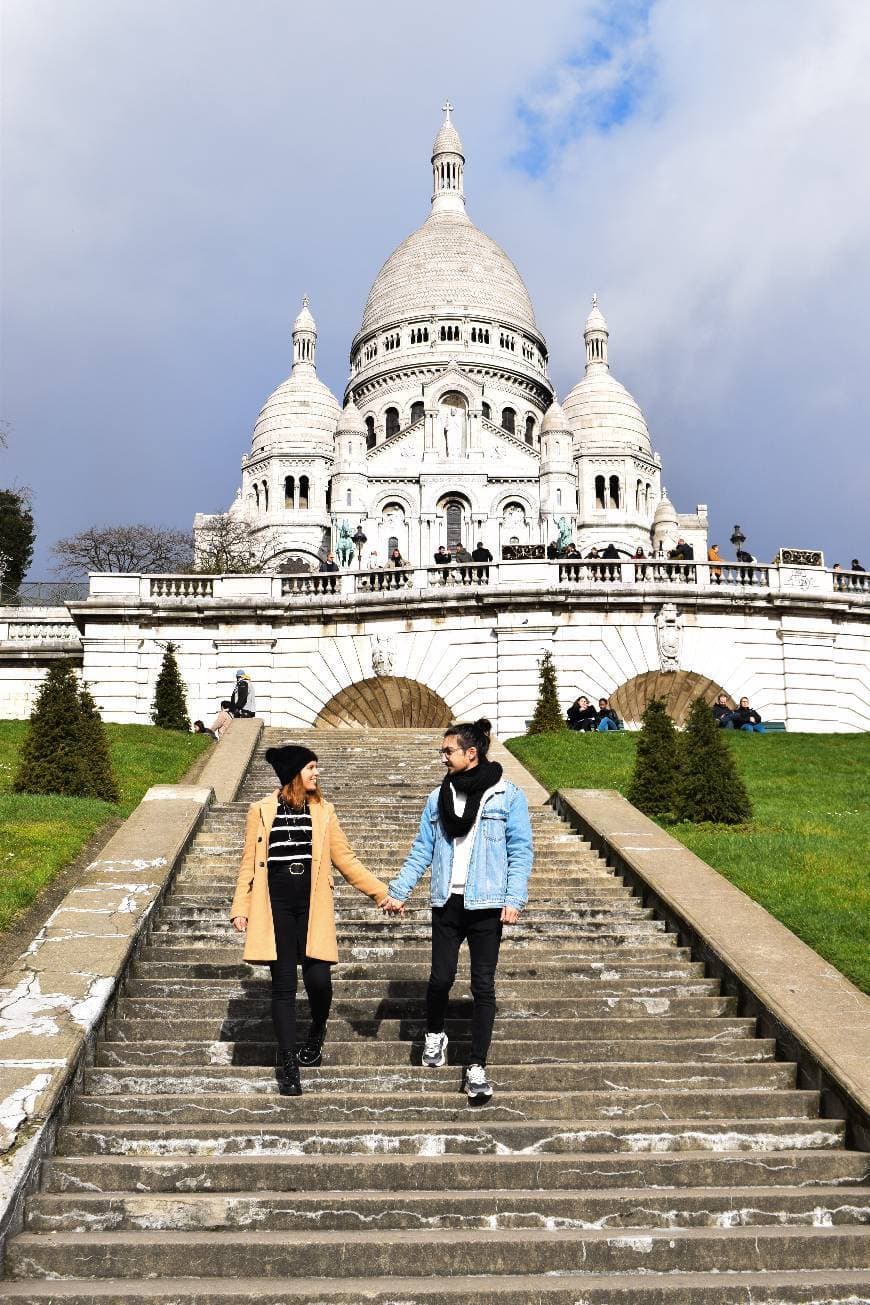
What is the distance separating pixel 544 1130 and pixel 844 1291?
1.66 m

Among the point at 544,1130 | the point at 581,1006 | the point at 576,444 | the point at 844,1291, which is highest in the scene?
the point at 576,444

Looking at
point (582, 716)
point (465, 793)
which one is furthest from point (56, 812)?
point (582, 716)

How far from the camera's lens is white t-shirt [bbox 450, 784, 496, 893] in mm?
7371

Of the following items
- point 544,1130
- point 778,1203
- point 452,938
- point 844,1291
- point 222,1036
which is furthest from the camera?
point 222,1036

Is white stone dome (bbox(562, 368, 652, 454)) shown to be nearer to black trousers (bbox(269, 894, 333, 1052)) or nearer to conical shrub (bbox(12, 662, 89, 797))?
conical shrub (bbox(12, 662, 89, 797))

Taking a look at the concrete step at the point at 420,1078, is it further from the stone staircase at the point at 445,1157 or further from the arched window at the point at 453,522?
the arched window at the point at 453,522

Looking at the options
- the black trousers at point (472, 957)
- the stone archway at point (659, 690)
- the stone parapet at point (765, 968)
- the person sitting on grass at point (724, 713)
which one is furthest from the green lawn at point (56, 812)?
the person sitting on grass at point (724, 713)

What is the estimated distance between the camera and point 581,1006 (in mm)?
8508

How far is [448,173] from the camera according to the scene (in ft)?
360

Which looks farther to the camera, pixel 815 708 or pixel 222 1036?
pixel 815 708

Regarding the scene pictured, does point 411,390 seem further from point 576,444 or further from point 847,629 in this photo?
point 847,629

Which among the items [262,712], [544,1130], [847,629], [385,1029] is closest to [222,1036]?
[385,1029]

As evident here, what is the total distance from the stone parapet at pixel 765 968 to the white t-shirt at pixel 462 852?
2.13 m

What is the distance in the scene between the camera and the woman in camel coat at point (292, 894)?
7211mm
